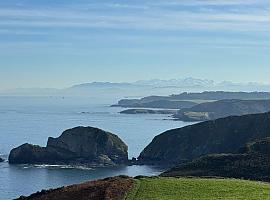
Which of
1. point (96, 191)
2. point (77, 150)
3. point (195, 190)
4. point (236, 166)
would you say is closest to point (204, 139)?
point (77, 150)

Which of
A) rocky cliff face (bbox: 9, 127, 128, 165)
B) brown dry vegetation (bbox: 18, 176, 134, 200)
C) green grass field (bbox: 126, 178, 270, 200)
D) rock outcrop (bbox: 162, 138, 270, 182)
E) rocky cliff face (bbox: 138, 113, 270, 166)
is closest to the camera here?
green grass field (bbox: 126, 178, 270, 200)

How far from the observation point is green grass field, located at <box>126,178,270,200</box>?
32.6 meters

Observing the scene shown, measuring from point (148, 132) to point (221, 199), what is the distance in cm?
16836

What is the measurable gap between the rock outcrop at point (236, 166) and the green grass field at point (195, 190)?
86.7ft

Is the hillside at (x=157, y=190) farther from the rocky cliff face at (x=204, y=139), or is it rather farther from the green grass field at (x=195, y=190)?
the rocky cliff face at (x=204, y=139)

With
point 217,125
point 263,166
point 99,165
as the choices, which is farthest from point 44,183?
point 217,125

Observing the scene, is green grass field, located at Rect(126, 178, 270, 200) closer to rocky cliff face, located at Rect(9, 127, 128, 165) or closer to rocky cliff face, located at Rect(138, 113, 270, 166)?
rocky cliff face, located at Rect(9, 127, 128, 165)

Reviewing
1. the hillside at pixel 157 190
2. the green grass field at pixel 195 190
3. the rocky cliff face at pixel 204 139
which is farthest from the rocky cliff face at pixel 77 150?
the green grass field at pixel 195 190

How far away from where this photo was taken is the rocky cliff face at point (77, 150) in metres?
119

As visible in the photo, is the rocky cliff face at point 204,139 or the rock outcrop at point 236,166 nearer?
the rock outcrop at point 236,166

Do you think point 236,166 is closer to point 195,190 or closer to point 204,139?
point 195,190

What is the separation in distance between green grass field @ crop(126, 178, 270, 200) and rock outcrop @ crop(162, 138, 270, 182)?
26.4 m

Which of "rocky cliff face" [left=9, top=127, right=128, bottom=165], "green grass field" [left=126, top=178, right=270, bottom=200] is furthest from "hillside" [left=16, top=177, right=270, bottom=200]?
"rocky cliff face" [left=9, top=127, right=128, bottom=165]

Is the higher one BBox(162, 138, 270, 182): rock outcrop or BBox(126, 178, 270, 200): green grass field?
BBox(126, 178, 270, 200): green grass field
